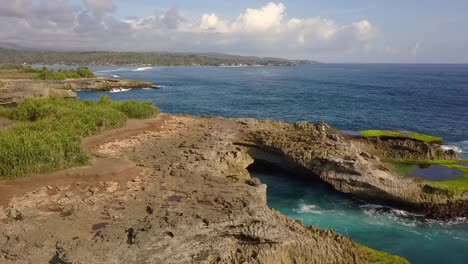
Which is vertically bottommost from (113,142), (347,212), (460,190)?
→ (347,212)

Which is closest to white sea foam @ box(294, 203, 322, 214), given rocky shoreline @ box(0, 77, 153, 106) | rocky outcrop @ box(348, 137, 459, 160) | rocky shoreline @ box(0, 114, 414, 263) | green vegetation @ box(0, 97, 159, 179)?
rocky shoreline @ box(0, 114, 414, 263)

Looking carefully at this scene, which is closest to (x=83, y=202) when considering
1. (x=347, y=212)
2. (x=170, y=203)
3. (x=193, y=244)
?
(x=170, y=203)

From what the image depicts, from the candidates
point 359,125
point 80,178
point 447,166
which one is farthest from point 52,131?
point 359,125

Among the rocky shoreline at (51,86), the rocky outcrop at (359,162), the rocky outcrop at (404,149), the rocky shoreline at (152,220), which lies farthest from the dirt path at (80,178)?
the rocky shoreline at (51,86)

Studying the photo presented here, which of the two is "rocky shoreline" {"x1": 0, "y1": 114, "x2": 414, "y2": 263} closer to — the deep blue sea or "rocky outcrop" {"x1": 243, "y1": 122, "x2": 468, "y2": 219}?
the deep blue sea

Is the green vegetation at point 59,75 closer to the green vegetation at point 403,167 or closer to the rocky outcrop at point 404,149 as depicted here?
the rocky outcrop at point 404,149

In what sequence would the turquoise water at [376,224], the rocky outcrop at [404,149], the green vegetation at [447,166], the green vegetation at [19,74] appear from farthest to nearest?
1. the green vegetation at [19,74]
2. the rocky outcrop at [404,149]
3. the green vegetation at [447,166]
4. the turquoise water at [376,224]

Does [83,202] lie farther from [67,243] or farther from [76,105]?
[76,105]
